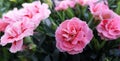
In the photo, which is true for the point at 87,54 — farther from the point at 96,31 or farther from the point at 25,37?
the point at 25,37

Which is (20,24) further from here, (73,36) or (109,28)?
Result: (109,28)

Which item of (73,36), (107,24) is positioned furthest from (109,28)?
(73,36)

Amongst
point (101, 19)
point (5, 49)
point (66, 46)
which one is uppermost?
point (101, 19)

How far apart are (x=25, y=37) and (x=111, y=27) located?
52 centimetres

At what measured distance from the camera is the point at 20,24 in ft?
5.22

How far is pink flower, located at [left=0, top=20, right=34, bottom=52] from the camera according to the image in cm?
154

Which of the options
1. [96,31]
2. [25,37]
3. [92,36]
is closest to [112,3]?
[96,31]

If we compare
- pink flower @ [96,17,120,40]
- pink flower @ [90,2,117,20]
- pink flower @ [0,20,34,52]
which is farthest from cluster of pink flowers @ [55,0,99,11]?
pink flower @ [0,20,34,52]

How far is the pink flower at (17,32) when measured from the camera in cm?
154

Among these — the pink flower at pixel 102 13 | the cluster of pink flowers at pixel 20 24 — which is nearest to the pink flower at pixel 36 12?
the cluster of pink flowers at pixel 20 24

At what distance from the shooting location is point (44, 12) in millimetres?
1656

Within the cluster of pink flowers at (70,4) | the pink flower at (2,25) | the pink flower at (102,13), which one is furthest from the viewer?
the cluster of pink flowers at (70,4)

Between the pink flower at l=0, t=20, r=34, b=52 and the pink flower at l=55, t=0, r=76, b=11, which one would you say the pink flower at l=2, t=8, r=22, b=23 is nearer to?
the pink flower at l=0, t=20, r=34, b=52

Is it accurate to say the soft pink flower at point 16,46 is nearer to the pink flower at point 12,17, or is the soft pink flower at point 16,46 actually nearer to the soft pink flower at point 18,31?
the soft pink flower at point 18,31
